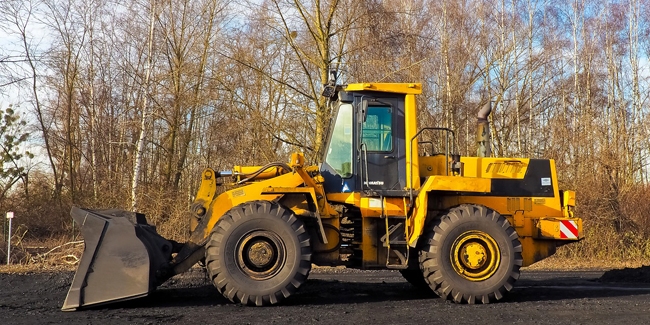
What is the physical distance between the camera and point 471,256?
27.2 ft

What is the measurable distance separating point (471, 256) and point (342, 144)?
2.18 metres

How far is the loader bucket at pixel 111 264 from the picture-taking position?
7.48 metres

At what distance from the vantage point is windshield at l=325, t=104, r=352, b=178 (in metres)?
8.59

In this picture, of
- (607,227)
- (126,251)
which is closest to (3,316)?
(126,251)

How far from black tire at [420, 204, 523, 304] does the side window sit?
4.00ft

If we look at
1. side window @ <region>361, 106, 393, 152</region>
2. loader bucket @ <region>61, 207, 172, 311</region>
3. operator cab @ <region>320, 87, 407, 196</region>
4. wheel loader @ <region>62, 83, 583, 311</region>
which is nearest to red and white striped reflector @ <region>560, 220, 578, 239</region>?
wheel loader @ <region>62, 83, 583, 311</region>

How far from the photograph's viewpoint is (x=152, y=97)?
19.7m

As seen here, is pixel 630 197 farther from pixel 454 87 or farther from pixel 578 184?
pixel 454 87

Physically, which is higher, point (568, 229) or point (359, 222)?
point (359, 222)

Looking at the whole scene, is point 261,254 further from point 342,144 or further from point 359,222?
point 342,144

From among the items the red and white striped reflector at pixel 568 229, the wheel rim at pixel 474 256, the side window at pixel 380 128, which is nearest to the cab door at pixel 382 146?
the side window at pixel 380 128

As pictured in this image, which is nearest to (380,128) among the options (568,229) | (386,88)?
(386,88)

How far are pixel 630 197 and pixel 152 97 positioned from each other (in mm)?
14007

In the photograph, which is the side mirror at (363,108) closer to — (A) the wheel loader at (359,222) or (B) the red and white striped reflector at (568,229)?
(A) the wheel loader at (359,222)
